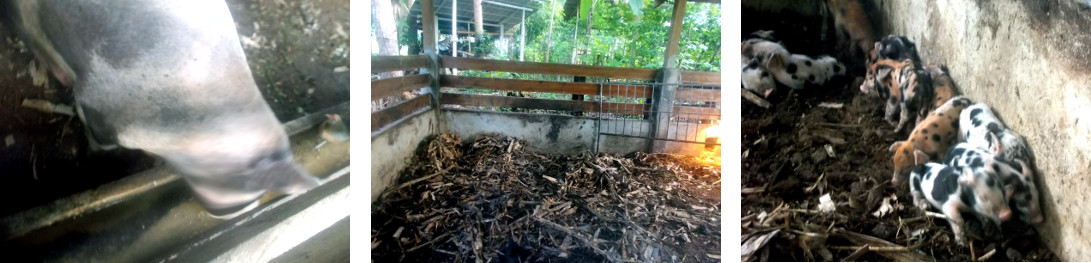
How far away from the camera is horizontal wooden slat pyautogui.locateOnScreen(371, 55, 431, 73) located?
1.29 m

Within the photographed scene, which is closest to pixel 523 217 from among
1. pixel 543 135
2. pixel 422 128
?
pixel 543 135

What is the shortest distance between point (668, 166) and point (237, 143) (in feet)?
3.74

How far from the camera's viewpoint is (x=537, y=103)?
4.14 ft

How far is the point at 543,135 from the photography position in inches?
49.8

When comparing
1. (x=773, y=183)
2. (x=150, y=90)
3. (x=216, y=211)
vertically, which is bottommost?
(x=216, y=211)

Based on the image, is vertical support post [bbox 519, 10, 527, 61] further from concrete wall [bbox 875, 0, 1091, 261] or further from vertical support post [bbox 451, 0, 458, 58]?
concrete wall [bbox 875, 0, 1091, 261]

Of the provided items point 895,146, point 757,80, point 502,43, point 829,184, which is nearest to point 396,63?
point 502,43

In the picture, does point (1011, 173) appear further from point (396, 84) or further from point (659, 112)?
point (396, 84)

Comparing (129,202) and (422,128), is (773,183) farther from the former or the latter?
(129,202)

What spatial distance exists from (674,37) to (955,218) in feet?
2.51

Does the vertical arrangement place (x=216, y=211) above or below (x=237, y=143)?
below

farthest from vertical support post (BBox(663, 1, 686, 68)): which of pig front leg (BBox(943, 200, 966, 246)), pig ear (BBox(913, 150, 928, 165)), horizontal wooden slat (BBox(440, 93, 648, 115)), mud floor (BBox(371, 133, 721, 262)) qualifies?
pig front leg (BBox(943, 200, 966, 246))

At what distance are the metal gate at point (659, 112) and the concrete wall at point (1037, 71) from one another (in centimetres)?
49

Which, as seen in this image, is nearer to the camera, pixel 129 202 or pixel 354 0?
pixel 129 202
